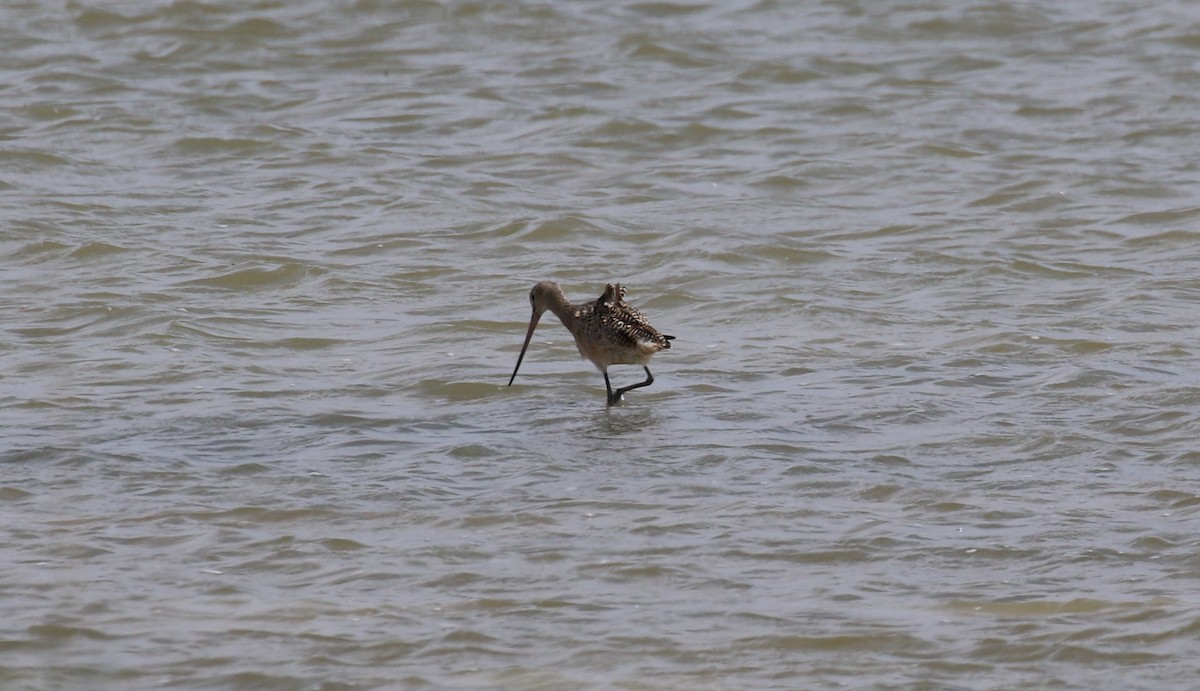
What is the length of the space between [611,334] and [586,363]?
752 millimetres

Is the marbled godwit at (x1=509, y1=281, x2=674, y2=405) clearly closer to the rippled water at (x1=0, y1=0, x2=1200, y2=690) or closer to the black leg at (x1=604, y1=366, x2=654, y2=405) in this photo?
the black leg at (x1=604, y1=366, x2=654, y2=405)

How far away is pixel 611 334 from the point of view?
6316 mm

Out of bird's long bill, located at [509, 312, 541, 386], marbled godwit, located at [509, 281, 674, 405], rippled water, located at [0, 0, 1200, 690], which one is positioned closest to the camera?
rippled water, located at [0, 0, 1200, 690]

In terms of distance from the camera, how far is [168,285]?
754 cm

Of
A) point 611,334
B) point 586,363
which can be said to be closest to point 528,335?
point 586,363

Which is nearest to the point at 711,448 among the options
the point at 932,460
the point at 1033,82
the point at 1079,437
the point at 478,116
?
the point at 932,460

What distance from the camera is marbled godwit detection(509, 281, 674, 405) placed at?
20.6 ft

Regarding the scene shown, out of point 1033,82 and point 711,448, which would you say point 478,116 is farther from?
point 711,448

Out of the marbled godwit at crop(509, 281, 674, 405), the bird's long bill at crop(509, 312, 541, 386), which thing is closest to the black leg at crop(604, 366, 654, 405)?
the marbled godwit at crop(509, 281, 674, 405)

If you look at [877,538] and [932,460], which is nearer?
[877,538]

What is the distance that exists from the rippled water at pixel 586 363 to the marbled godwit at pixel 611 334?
147 mm

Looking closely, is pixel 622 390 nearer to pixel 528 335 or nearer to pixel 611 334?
pixel 611 334

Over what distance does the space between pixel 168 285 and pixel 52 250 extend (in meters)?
0.83

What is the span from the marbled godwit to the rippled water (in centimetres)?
15
